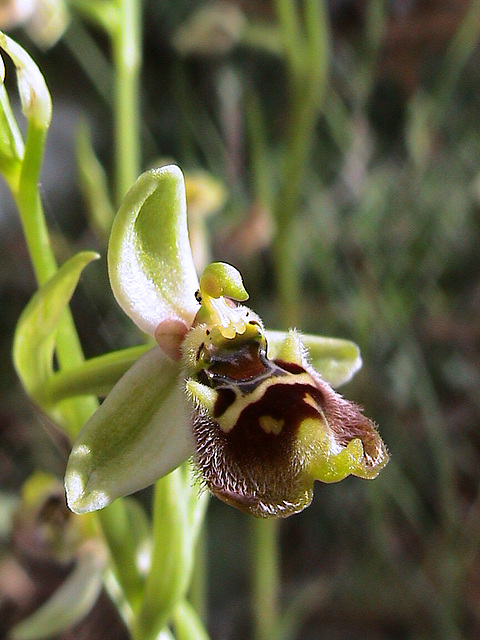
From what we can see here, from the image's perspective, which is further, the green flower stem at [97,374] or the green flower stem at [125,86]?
the green flower stem at [125,86]

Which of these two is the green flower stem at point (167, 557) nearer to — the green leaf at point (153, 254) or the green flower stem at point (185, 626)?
the green flower stem at point (185, 626)

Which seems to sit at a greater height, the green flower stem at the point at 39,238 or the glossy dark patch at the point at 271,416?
the green flower stem at the point at 39,238

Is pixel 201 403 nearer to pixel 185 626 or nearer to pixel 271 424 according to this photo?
pixel 271 424

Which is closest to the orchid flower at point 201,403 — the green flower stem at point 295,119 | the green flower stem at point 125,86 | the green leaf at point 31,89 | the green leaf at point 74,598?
the green leaf at point 31,89

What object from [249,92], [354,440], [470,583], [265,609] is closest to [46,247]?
[354,440]

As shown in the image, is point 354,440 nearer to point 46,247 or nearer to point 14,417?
point 46,247

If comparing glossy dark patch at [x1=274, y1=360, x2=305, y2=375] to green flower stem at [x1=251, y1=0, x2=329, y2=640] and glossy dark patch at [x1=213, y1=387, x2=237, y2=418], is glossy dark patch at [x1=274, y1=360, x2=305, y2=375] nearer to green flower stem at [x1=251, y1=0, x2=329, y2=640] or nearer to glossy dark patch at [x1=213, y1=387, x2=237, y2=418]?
glossy dark patch at [x1=213, y1=387, x2=237, y2=418]
